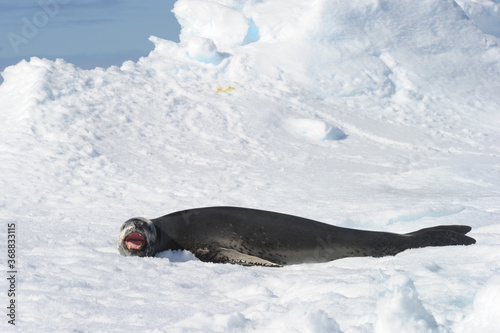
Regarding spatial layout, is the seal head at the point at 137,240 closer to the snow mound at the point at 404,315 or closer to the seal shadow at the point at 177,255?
the seal shadow at the point at 177,255

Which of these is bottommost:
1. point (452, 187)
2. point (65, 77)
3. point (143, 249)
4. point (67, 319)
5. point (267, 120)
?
point (67, 319)

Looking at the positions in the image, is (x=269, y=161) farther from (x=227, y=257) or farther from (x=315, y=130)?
(x=227, y=257)

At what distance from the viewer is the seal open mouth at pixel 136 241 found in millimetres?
3975

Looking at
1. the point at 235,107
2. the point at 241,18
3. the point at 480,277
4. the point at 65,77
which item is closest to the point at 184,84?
the point at 235,107

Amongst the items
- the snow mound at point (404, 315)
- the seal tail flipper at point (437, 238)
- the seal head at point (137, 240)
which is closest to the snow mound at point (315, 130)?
the seal tail flipper at point (437, 238)

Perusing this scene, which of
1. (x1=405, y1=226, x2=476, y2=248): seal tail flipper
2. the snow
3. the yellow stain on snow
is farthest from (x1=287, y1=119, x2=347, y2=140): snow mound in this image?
(x1=405, y1=226, x2=476, y2=248): seal tail flipper

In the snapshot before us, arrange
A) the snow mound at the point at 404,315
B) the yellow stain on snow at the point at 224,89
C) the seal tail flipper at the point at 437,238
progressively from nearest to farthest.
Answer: the snow mound at the point at 404,315 → the seal tail flipper at the point at 437,238 → the yellow stain on snow at the point at 224,89

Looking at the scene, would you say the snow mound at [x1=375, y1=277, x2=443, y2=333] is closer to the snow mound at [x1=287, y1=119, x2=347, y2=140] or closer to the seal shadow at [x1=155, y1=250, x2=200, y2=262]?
the seal shadow at [x1=155, y1=250, x2=200, y2=262]

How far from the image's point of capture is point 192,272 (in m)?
3.58

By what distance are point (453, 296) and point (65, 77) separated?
306 inches

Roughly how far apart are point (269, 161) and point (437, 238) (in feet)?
14.3

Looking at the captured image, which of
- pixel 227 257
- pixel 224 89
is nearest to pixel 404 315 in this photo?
pixel 227 257

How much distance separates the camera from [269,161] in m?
8.33

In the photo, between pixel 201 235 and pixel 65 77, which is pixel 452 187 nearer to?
pixel 201 235
